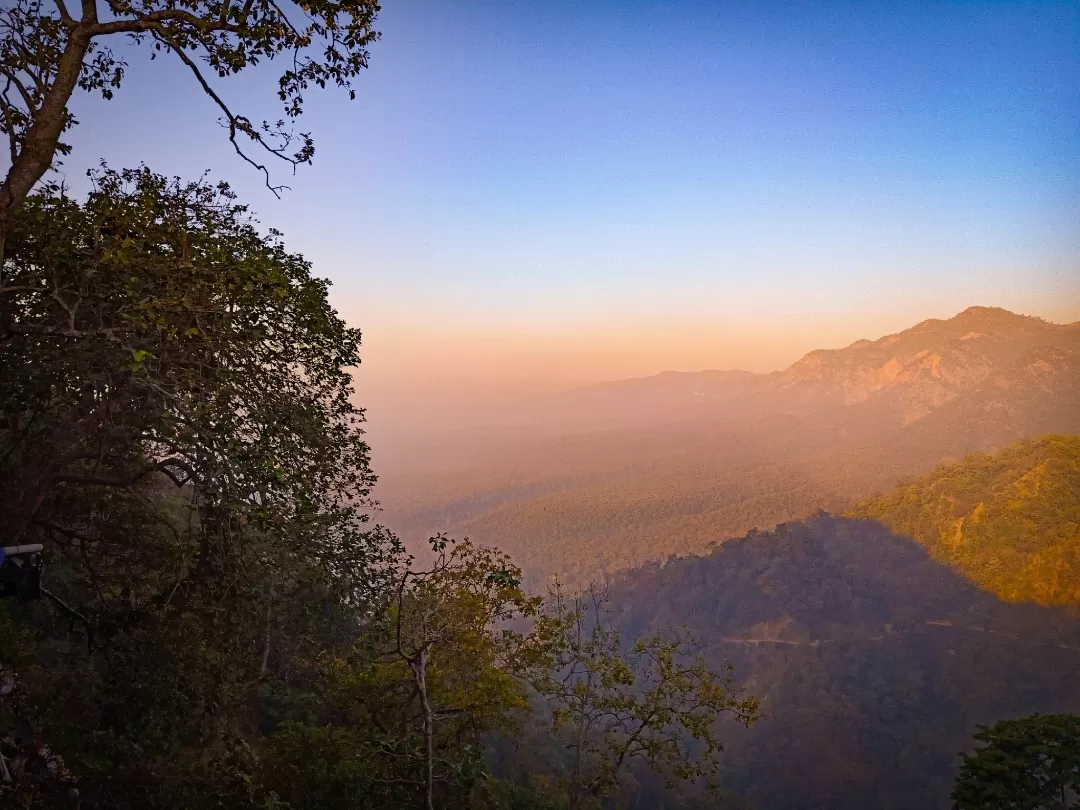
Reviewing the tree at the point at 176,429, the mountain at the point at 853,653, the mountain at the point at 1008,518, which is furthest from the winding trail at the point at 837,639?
the tree at the point at 176,429

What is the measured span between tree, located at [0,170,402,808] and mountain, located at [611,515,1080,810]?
4034cm

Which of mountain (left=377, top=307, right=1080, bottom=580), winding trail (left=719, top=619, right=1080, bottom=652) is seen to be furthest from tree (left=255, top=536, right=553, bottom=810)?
mountain (left=377, top=307, right=1080, bottom=580)

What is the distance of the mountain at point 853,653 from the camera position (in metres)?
48.0

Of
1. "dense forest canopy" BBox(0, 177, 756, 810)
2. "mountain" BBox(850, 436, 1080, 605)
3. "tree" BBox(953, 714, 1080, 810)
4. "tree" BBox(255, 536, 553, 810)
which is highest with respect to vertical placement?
"dense forest canopy" BBox(0, 177, 756, 810)

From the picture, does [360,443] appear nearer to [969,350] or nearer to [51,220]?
[51,220]

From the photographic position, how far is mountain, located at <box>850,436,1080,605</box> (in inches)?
2397

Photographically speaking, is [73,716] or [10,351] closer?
[10,351]

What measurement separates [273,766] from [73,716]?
113 inches

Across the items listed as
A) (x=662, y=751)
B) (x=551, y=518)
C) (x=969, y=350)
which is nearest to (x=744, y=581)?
(x=551, y=518)

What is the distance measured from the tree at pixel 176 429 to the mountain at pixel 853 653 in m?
40.3

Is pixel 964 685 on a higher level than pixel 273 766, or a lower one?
lower

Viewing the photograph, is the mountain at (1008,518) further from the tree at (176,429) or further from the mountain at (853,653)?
the tree at (176,429)

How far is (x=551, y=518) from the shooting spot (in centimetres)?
13125

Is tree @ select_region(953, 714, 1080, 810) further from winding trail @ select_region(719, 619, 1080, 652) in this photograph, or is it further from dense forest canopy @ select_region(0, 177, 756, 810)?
winding trail @ select_region(719, 619, 1080, 652)
